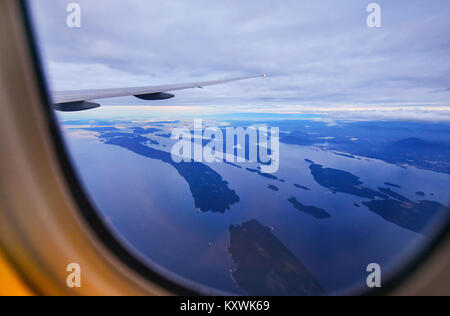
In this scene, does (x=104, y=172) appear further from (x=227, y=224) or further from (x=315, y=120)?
(x=315, y=120)

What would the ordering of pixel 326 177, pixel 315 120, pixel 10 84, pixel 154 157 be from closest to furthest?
pixel 10 84 < pixel 326 177 < pixel 154 157 < pixel 315 120

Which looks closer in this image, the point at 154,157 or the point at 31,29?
the point at 31,29

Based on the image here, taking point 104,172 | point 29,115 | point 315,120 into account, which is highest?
point 315,120

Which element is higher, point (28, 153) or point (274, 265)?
point (28, 153)

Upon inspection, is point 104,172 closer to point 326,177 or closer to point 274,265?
point 274,265

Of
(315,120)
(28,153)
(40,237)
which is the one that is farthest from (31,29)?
(315,120)

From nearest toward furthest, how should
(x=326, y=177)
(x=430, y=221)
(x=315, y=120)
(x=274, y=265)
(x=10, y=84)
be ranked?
(x=10, y=84) < (x=430, y=221) < (x=274, y=265) < (x=326, y=177) < (x=315, y=120)

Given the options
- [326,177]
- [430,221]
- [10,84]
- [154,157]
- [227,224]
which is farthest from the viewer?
[154,157]
